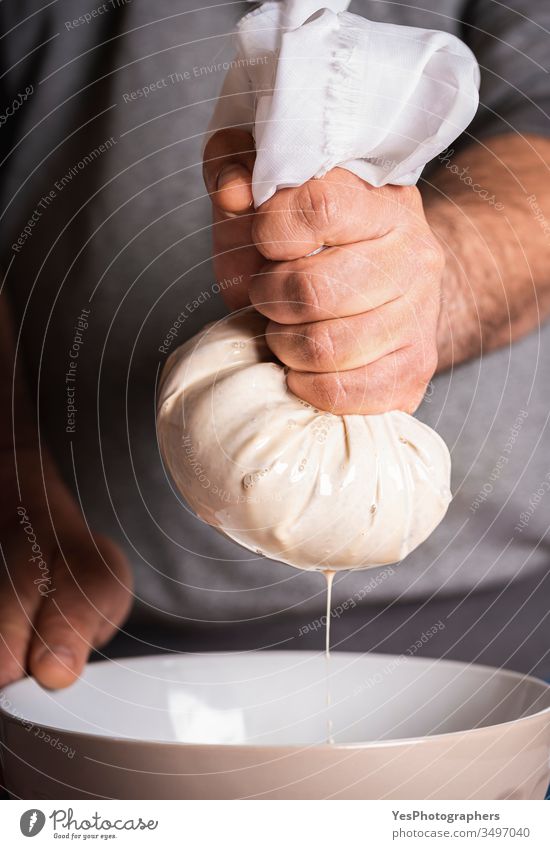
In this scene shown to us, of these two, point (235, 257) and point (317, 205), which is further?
point (235, 257)

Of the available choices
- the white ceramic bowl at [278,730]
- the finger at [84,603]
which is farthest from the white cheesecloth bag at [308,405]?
the finger at [84,603]

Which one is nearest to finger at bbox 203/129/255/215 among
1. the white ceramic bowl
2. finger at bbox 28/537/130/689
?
the white ceramic bowl

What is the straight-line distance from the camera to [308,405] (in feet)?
1.34

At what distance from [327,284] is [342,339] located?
0.09ft

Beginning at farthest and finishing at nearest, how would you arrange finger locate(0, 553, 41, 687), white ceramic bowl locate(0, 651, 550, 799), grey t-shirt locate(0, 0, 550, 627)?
grey t-shirt locate(0, 0, 550, 627) → finger locate(0, 553, 41, 687) → white ceramic bowl locate(0, 651, 550, 799)

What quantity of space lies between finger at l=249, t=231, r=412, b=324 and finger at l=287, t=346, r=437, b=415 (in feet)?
0.09

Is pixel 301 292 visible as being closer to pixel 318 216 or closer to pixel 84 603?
pixel 318 216

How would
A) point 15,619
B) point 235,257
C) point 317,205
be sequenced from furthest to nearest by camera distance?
1. point 15,619
2. point 235,257
3. point 317,205

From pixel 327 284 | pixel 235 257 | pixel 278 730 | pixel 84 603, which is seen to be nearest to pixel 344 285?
pixel 327 284

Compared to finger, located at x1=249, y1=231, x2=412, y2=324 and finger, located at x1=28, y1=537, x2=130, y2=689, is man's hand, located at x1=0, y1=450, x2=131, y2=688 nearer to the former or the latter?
finger, located at x1=28, y1=537, x2=130, y2=689

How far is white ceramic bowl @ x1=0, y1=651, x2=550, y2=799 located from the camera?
0.34 meters

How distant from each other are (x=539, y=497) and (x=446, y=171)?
31cm
